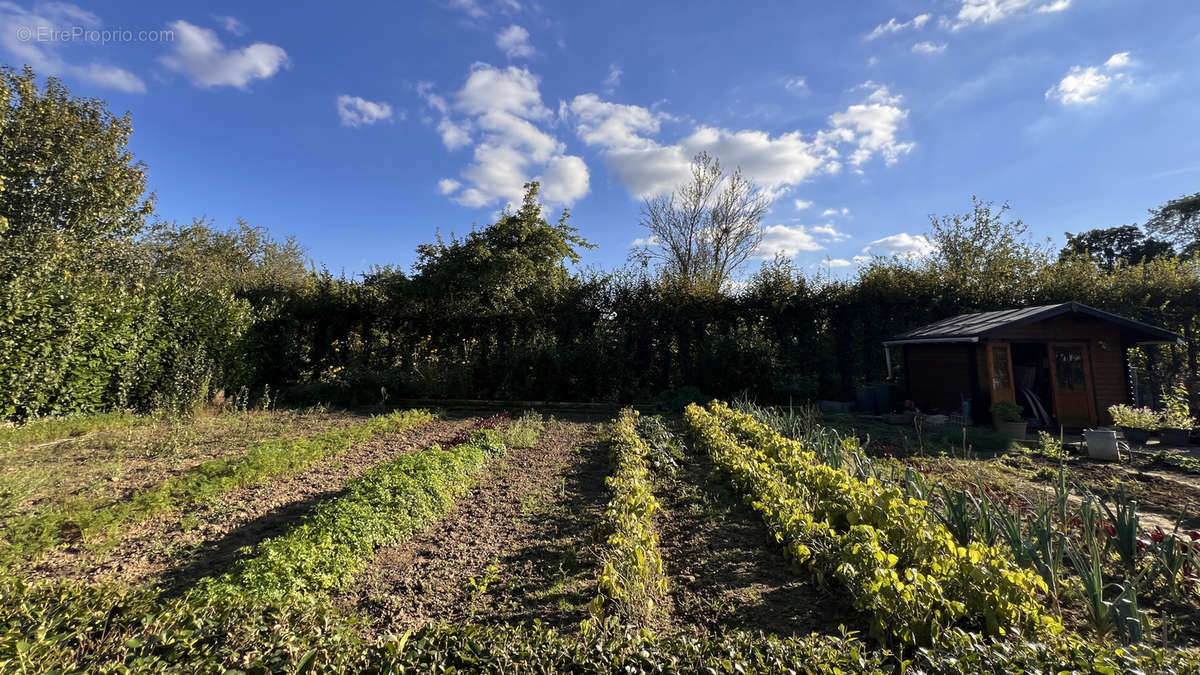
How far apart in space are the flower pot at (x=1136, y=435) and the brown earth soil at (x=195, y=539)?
510 inches

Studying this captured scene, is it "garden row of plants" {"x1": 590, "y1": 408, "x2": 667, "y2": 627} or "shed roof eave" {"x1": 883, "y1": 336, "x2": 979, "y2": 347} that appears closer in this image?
"garden row of plants" {"x1": 590, "y1": 408, "x2": 667, "y2": 627}

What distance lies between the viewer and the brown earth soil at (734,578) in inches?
112

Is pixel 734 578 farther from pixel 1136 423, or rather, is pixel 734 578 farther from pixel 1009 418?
pixel 1136 423

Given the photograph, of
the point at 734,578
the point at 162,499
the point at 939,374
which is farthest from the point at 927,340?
the point at 162,499

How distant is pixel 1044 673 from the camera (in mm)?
1742

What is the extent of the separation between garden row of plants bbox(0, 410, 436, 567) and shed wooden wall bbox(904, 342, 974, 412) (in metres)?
11.8

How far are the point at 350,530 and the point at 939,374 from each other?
11681mm

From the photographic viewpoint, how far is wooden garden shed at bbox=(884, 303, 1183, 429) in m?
9.37

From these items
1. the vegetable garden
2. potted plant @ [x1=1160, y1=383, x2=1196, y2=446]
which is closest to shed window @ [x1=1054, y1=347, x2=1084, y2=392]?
potted plant @ [x1=1160, y1=383, x2=1196, y2=446]

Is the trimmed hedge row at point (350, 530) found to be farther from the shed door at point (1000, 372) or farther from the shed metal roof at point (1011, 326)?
the shed door at point (1000, 372)

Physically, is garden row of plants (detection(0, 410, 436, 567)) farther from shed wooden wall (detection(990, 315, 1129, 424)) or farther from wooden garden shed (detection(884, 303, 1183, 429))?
shed wooden wall (detection(990, 315, 1129, 424))

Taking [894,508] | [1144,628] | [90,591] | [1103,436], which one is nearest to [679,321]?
[1103,436]

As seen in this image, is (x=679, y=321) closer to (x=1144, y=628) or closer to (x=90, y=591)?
(x=1144, y=628)

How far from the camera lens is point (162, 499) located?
4.16 metres
